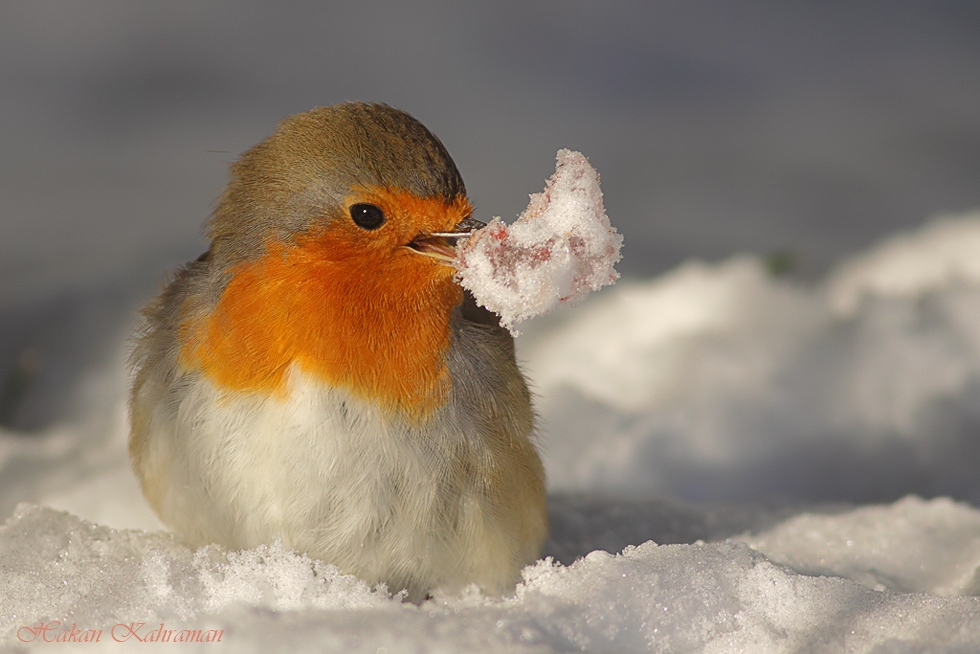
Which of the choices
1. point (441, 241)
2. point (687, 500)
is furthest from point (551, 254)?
point (687, 500)

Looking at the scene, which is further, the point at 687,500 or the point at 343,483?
the point at 687,500

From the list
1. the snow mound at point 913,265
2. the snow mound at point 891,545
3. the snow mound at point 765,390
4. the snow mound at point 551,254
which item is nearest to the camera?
the snow mound at point 551,254

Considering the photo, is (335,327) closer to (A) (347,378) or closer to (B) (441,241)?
(A) (347,378)

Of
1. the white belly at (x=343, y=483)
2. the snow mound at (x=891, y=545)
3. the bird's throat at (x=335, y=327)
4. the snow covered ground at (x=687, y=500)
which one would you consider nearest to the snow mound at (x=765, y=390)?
the snow covered ground at (x=687, y=500)

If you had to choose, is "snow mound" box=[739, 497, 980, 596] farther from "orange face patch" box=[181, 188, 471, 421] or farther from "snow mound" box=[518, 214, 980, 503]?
"orange face patch" box=[181, 188, 471, 421]

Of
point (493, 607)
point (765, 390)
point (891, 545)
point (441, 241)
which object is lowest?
point (493, 607)

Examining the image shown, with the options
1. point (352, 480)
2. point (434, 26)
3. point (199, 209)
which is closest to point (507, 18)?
point (434, 26)

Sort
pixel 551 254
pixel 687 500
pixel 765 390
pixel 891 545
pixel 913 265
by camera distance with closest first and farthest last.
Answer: pixel 551 254 < pixel 891 545 < pixel 687 500 < pixel 765 390 < pixel 913 265

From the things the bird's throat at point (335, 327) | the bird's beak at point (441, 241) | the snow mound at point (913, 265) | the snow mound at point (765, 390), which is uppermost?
the snow mound at point (913, 265)

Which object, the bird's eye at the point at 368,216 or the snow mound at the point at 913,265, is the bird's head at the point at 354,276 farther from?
the snow mound at the point at 913,265
